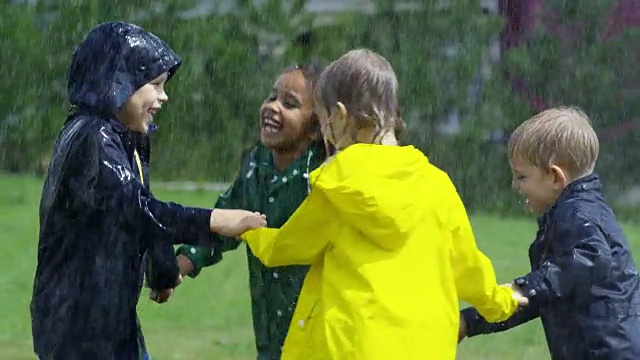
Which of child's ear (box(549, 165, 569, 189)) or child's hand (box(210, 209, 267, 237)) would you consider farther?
child's ear (box(549, 165, 569, 189))

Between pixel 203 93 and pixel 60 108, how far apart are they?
171 cm

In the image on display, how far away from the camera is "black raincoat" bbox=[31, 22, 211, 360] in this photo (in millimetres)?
3777

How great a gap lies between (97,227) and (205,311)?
4576 millimetres

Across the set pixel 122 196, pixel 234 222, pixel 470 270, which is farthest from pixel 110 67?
pixel 470 270

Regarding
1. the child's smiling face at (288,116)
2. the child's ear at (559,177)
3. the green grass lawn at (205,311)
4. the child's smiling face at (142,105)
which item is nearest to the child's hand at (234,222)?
the child's smiling face at (142,105)

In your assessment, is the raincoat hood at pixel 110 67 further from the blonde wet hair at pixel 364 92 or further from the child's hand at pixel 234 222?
the blonde wet hair at pixel 364 92

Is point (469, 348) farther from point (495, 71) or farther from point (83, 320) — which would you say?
point (495, 71)

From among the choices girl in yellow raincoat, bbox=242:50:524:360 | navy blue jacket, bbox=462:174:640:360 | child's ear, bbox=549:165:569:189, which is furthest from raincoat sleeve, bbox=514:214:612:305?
girl in yellow raincoat, bbox=242:50:524:360

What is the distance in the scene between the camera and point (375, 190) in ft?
11.5

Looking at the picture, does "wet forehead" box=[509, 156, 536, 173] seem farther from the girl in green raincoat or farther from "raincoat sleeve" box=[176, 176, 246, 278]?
"raincoat sleeve" box=[176, 176, 246, 278]

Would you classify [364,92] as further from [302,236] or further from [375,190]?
[302,236]

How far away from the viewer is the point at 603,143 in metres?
16.0

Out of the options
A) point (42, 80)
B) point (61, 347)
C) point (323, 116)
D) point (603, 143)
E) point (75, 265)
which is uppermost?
point (323, 116)

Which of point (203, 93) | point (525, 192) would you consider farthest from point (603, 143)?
point (525, 192)
